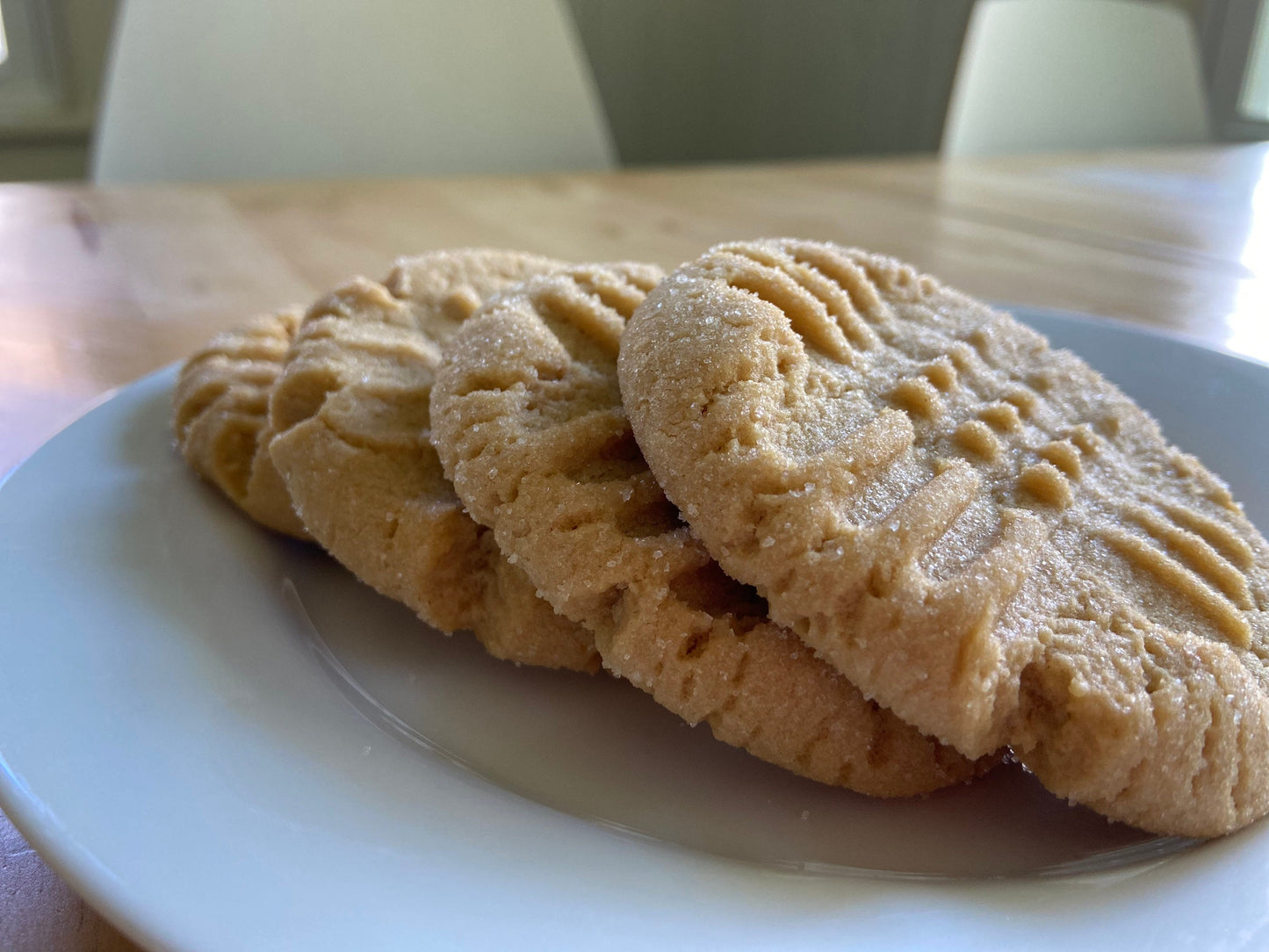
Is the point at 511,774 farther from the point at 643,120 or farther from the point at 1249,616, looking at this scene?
the point at 643,120

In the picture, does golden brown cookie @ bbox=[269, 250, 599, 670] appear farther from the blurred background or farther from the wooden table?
the blurred background

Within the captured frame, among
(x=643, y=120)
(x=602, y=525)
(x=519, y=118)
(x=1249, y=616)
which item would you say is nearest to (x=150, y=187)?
(x=519, y=118)

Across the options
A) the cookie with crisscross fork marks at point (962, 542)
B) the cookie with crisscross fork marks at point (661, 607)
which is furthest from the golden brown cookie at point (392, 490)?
the cookie with crisscross fork marks at point (962, 542)

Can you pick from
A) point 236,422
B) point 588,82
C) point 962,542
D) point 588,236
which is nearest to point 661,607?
point 962,542

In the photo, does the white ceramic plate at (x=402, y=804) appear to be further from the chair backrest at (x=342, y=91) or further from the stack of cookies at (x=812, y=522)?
the chair backrest at (x=342, y=91)

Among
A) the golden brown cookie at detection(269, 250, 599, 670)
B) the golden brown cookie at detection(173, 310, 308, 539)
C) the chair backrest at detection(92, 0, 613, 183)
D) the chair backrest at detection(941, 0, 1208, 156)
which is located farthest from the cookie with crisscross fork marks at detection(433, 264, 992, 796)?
the chair backrest at detection(941, 0, 1208, 156)
